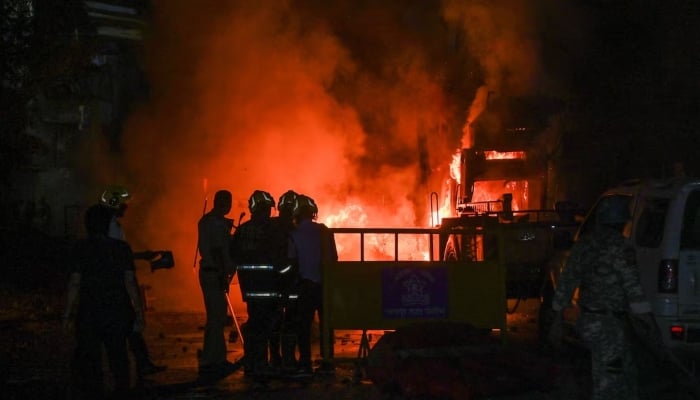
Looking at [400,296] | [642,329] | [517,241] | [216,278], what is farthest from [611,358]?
[517,241]

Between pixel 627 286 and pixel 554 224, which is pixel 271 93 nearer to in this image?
pixel 554 224

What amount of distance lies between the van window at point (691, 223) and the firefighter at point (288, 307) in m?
3.61

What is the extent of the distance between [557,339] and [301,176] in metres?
15.4

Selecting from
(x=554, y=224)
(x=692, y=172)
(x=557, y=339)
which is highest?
(x=692, y=172)

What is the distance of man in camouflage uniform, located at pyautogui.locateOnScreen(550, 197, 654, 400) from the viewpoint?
619 centimetres

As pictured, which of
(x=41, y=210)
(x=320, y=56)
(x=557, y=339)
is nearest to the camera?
(x=557, y=339)

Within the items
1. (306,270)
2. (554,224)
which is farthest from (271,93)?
(306,270)

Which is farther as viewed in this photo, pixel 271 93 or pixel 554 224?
pixel 271 93

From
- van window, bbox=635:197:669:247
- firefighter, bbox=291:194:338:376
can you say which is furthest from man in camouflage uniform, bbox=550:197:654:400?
firefighter, bbox=291:194:338:376

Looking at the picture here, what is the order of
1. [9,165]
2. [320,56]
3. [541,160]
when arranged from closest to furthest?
[9,165]
[541,160]
[320,56]

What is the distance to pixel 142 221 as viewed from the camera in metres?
21.5

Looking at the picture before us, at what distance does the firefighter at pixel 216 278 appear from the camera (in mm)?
9125

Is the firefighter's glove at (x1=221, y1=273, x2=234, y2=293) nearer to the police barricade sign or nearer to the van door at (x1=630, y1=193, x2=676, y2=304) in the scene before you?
the police barricade sign

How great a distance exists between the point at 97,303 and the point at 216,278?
265 centimetres
